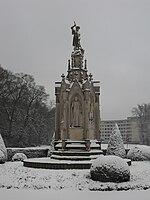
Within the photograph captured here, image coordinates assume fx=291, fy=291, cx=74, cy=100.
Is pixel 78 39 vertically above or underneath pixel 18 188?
above

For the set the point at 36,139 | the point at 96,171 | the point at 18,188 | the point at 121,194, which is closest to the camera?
the point at 121,194

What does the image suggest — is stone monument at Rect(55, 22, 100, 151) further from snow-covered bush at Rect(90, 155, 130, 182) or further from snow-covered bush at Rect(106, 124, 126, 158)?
snow-covered bush at Rect(90, 155, 130, 182)

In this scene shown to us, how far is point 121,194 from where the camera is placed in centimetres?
1071

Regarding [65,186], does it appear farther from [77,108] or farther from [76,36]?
[76,36]

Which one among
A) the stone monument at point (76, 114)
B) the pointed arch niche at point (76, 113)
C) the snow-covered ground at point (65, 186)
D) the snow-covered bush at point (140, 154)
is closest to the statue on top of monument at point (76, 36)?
the stone monument at point (76, 114)

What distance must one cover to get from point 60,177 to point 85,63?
35.4 feet

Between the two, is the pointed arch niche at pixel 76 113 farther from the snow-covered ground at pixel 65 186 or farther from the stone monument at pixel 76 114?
the snow-covered ground at pixel 65 186

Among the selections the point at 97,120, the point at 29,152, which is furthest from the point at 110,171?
the point at 29,152

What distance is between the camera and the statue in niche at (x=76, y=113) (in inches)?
787

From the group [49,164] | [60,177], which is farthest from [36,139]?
[60,177]

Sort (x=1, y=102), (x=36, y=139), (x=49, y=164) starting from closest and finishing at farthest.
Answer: (x=49, y=164) < (x=1, y=102) < (x=36, y=139)

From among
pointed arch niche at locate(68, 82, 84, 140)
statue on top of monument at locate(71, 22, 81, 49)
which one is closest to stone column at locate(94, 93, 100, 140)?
pointed arch niche at locate(68, 82, 84, 140)

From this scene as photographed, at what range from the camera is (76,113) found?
20.1 m

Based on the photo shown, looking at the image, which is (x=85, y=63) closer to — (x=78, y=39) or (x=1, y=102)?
(x=78, y=39)
